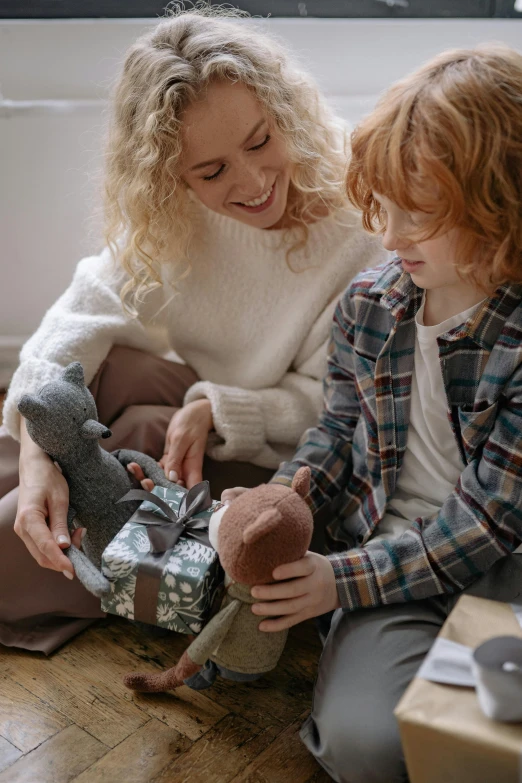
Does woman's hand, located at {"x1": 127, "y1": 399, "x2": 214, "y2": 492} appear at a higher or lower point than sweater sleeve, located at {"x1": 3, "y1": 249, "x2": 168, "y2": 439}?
lower

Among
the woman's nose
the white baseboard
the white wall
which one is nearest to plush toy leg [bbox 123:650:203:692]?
the woman's nose

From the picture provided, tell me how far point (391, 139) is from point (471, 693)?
0.53 m

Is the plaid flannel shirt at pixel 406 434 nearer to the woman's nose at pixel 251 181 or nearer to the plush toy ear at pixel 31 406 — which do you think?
the woman's nose at pixel 251 181

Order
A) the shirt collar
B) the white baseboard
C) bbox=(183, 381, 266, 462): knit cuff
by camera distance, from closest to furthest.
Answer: the shirt collar
bbox=(183, 381, 266, 462): knit cuff
the white baseboard

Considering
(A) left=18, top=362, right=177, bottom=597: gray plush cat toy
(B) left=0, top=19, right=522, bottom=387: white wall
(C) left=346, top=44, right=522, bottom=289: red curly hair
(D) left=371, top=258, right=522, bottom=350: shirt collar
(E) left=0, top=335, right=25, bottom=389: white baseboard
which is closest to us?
(C) left=346, top=44, right=522, bottom=289: red curly hair

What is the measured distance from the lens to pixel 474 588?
3.05ft

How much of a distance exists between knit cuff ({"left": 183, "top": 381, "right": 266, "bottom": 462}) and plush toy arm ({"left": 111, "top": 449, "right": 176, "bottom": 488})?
14cm

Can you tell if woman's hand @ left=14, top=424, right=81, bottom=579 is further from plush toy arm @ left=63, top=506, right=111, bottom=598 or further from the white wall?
the white wall

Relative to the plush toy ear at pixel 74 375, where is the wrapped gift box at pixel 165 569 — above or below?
below

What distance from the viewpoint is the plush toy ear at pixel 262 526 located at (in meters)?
0.79

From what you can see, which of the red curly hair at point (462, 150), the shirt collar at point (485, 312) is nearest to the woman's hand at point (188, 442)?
the shirt collar at point (485, 312)

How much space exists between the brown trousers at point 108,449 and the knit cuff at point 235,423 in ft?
0.09

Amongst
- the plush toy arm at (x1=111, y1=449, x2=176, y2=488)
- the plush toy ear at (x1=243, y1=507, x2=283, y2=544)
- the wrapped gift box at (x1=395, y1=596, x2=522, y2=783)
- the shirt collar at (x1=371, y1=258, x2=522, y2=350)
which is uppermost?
the shirt collar at (x1=371, y1=258, x2=522, y2=350)

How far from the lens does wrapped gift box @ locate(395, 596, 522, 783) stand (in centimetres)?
64
